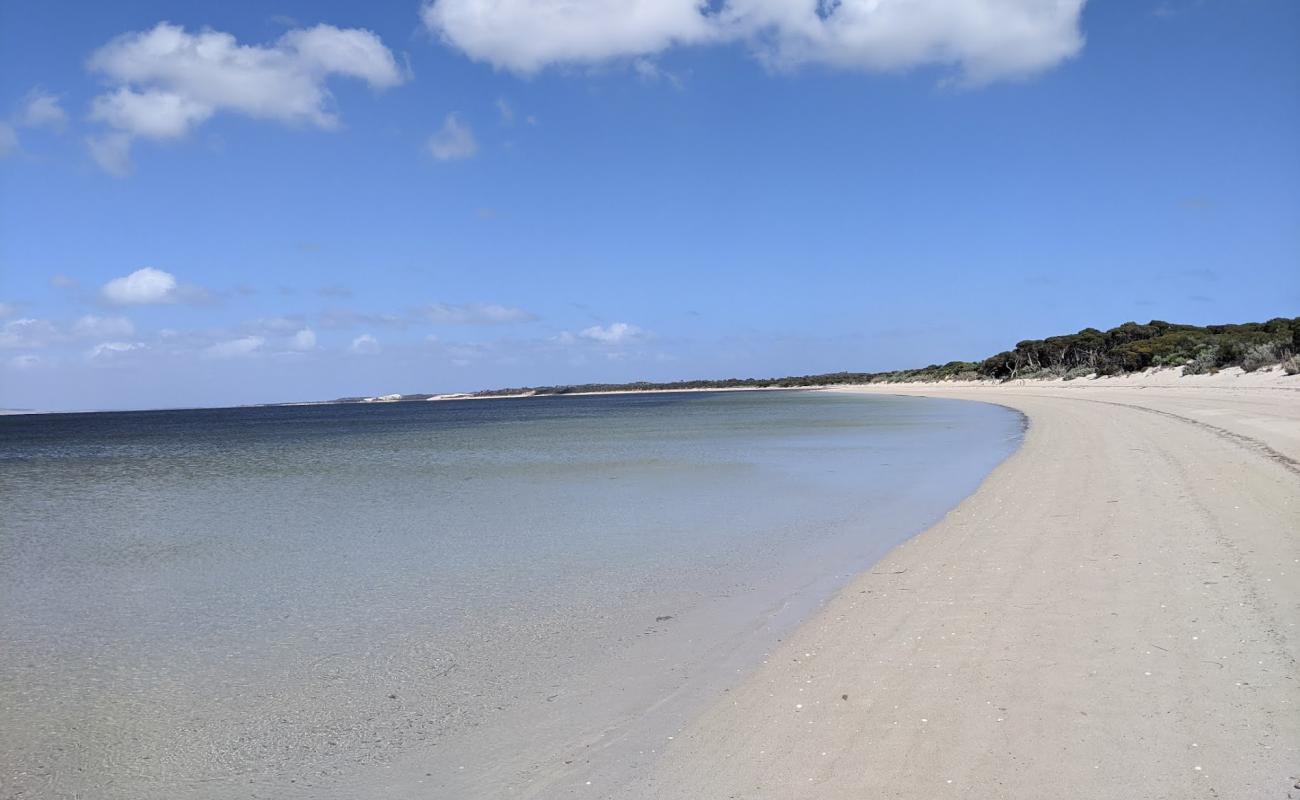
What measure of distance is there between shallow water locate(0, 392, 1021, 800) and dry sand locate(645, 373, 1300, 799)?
537 mm

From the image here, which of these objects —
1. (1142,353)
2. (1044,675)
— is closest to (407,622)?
(1044,675)

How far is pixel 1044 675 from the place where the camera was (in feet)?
14.1

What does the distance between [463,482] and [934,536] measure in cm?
1183

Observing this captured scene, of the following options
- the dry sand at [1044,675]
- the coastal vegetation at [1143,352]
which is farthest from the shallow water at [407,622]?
the coastal vegetation at [1143,352]

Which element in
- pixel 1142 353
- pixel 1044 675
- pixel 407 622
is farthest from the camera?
pixel 1142 353

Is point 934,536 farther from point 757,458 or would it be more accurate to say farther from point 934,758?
point 757,458

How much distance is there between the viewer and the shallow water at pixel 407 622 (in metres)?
4.04

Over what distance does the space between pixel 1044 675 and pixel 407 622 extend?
4.73m

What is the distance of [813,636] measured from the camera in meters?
5.44

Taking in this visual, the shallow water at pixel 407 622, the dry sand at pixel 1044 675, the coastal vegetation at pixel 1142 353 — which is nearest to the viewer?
the dry sand at pixel 1044 675

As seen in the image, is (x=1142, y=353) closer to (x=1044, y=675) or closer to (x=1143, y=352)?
(x=1143, y=352)

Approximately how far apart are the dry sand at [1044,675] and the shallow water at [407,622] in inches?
21.1

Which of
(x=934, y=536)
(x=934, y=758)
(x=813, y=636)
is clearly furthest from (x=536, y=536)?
(x=934, y=758)

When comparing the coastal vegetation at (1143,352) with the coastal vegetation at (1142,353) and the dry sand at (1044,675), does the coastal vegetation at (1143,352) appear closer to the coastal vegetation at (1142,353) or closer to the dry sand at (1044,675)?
the coastal vegetation at (1142,353)
